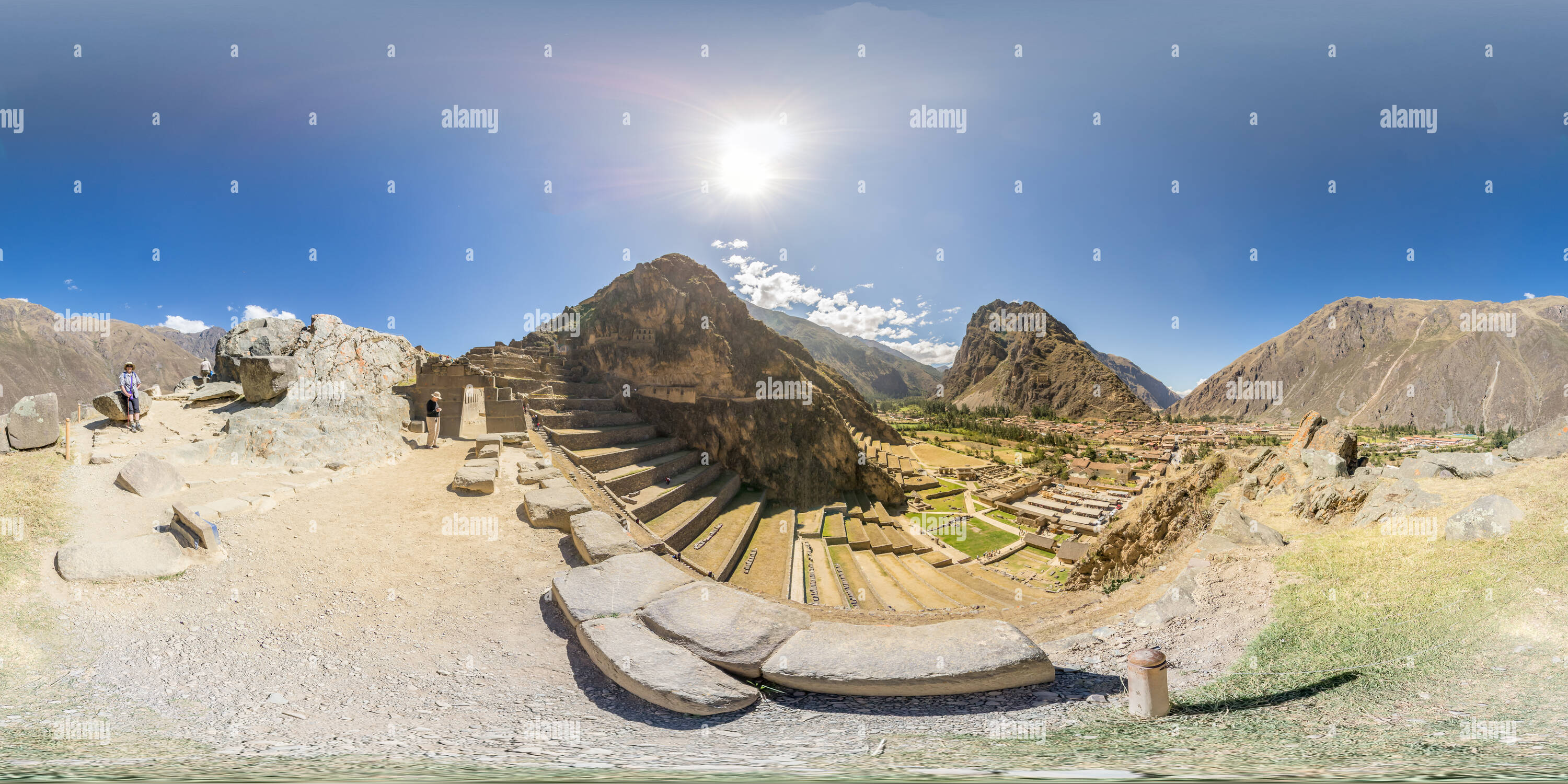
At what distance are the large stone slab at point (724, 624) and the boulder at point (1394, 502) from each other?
7587 mm

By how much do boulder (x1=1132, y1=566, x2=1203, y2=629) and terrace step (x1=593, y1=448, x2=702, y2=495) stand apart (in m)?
11.4

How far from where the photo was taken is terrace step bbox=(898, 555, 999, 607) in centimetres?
1418

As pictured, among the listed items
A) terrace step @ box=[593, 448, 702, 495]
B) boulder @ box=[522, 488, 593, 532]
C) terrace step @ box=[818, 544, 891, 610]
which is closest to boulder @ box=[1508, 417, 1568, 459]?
terrace step @ box=[818, 544, 891, 610]

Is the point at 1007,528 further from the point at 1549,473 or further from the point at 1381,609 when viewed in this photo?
the point at 1381,609

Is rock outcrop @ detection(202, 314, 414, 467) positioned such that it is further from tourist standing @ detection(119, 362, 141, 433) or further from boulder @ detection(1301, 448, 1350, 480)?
boulder @ detection(1301, 448, 1350, 480)

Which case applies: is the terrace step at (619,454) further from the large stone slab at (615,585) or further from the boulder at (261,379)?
the large stone slab at (615,585)

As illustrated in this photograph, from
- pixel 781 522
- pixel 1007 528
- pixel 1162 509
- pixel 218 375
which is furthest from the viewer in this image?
pixel 1007 528

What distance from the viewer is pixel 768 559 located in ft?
50.0

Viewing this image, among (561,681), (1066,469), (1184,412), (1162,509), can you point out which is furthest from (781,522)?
(1184,412)

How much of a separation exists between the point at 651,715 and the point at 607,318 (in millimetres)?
24965

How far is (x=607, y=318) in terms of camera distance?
26.1 metres

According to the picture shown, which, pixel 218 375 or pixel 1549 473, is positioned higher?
pixel 218 375

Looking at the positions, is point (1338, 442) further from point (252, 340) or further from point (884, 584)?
point (252, 340)

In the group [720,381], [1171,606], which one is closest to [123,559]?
[1171,606]
